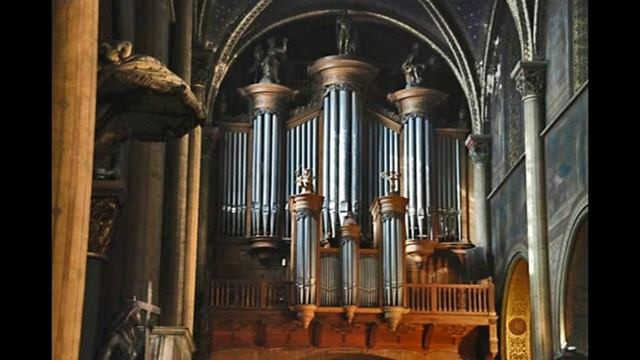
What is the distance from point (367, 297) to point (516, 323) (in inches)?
120

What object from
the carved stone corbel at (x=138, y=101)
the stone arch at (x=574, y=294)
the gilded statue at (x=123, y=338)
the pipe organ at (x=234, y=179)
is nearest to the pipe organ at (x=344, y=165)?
the pipe organ at (x=234, y=179)

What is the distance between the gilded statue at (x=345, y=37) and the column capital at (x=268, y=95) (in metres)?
1.56

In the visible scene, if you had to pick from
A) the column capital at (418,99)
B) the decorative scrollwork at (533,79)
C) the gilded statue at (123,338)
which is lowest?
the gilded statue at (123,338)

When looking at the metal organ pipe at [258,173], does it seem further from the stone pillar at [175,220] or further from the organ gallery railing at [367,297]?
the stone pillar at [175,220]

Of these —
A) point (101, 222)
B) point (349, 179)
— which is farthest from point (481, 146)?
point (101, 222)

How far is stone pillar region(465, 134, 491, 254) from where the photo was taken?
86.8 feet

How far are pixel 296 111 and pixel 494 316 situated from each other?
6.61 metres

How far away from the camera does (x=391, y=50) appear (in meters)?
28.7

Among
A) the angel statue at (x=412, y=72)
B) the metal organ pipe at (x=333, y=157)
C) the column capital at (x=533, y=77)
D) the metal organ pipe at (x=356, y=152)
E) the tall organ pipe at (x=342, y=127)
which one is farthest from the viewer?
the angel statue at (x=412, y=72)

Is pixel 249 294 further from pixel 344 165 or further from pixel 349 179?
pixel 344 165

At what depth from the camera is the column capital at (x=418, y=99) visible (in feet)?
88.4
